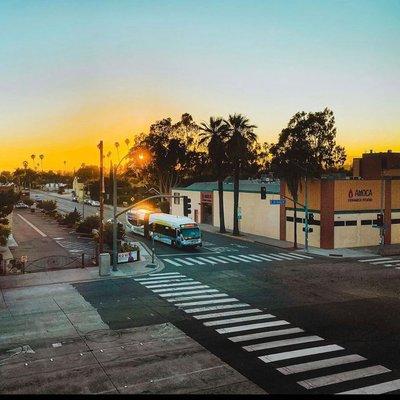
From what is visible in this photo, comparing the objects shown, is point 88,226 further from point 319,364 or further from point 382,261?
point 319,364

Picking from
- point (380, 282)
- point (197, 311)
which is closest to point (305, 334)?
point (197, 311)

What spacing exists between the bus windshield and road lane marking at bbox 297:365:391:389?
100ft

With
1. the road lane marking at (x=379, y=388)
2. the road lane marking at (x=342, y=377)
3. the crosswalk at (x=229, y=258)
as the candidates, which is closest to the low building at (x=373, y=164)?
the crosswalk at (x=229, y=258)

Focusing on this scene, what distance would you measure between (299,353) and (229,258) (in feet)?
76.7

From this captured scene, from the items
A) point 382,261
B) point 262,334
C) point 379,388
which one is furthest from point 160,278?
point 382,261

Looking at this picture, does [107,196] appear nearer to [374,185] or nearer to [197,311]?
[374,185]

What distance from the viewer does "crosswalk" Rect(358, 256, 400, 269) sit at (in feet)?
124

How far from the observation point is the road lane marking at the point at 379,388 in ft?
45.1

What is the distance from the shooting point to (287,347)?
17.7 meters

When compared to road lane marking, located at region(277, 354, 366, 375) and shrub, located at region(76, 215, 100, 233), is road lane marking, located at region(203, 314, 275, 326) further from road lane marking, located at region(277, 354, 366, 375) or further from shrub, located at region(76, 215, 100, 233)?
shrub, located at region(76, 215, 100, 233)

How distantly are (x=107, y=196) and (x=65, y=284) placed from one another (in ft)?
304

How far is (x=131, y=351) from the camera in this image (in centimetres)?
1747

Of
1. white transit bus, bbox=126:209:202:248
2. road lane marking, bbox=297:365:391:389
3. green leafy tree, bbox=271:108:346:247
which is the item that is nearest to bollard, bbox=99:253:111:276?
white transit bus, bbox=126:209:202:248

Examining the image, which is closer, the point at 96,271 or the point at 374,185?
the point at 96,271
